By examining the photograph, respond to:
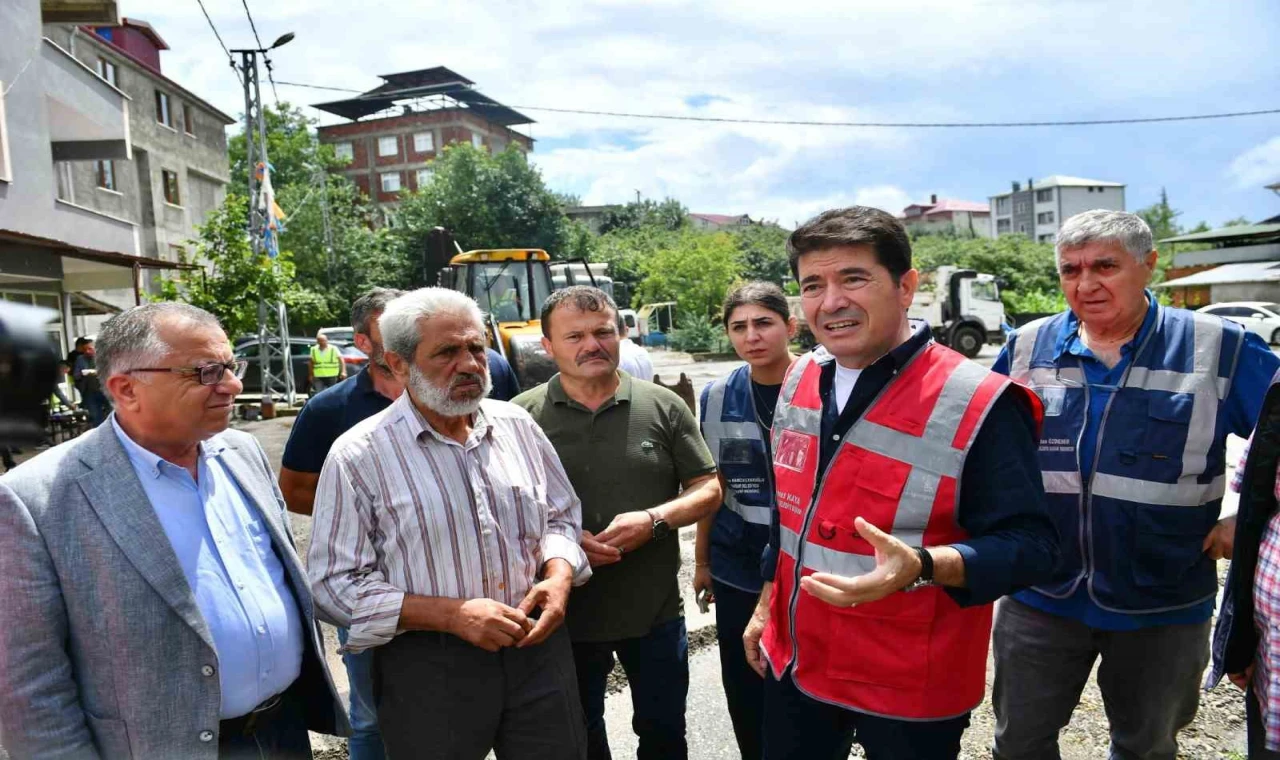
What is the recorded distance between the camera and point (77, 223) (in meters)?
13.7

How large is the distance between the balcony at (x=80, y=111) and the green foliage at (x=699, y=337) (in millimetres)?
19897

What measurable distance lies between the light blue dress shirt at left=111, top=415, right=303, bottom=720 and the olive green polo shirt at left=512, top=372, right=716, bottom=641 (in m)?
0.96

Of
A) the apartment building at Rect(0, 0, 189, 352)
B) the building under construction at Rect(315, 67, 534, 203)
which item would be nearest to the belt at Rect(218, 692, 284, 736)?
the apartment building at Rect(0, 0, 189, 352)

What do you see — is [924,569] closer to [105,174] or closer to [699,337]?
[105,174]

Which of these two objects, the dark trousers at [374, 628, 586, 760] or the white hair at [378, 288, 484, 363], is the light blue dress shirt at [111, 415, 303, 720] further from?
the white hair at [378, 288, 484, 363]

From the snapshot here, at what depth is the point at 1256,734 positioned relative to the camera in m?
1.93

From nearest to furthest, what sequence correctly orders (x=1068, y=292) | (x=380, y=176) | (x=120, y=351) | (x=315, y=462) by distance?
(x=120, y=351) < (x=1068, y=292) < (x=315, y=462) < (x=380, y=176)

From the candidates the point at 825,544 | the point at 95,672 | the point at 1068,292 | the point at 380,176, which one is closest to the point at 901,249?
the point at 825,544

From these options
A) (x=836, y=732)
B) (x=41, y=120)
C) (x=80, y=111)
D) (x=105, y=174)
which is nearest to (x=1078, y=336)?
(x=836, y=732)

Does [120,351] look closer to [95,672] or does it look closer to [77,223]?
[95,672]

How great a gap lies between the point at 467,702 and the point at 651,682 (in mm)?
791

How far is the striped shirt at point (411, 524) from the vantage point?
208cm

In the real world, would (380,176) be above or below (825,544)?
above

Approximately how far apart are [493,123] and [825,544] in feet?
193
